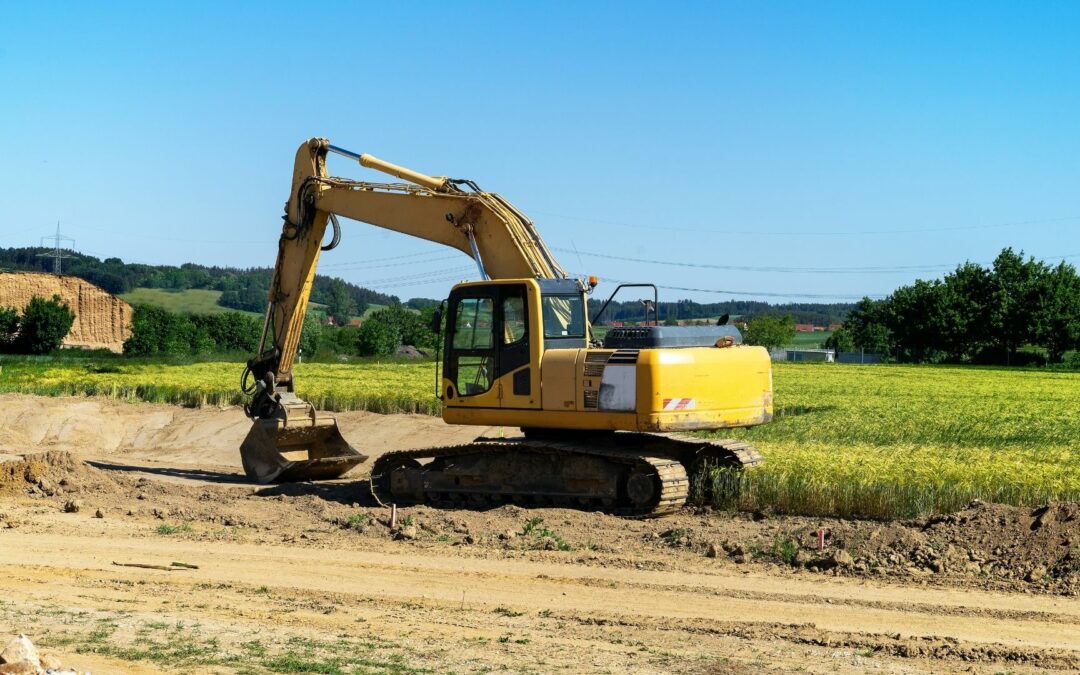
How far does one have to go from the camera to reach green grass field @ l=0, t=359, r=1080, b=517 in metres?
14.7

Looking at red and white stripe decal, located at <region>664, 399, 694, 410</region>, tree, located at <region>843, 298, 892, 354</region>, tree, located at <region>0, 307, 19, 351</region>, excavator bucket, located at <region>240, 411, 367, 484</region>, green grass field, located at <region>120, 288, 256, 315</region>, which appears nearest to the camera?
red and white stripe decal, located at <region>664, 399, 694, 410</region>

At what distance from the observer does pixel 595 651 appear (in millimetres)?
8828

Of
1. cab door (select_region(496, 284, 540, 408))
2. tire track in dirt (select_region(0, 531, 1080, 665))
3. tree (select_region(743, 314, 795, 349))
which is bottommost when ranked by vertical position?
tire track in dirt (select_region(0, 531, 1080, 665))

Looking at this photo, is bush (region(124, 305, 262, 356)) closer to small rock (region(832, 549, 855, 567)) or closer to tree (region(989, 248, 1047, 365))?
tree (region(989, 248, 1047, 365))

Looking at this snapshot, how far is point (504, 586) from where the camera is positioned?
11430 millimetres

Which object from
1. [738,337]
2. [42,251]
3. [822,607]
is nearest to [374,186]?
[738,337]

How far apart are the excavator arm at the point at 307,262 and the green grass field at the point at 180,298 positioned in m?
121

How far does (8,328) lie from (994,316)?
216 feet

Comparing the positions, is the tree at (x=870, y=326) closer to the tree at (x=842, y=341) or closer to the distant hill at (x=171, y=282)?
the tree at (x=842, y=341)

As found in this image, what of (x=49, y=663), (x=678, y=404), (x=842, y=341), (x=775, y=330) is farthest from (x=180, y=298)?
(x=49, y=663)

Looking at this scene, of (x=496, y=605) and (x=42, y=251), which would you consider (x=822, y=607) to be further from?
(x=42, y=251)

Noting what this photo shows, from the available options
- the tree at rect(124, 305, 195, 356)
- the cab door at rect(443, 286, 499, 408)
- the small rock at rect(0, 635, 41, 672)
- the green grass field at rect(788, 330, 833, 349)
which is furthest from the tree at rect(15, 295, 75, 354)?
the green grass field at rect(788, 330, 833, 349)

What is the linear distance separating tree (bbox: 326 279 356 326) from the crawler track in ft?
401

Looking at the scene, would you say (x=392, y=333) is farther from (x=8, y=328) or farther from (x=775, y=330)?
(x=775, y=330)
